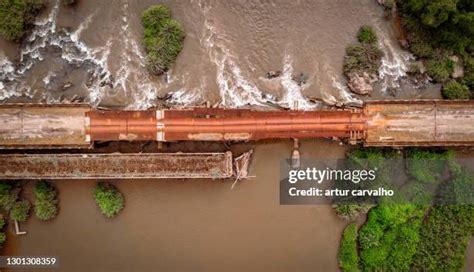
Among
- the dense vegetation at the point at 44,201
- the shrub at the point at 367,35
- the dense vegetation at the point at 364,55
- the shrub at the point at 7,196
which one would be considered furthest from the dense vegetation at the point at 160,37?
the shrub at the point at 367,35

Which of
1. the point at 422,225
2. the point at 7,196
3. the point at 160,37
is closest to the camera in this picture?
the point at 7,196

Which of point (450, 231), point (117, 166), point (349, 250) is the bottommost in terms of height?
point (349, 250)

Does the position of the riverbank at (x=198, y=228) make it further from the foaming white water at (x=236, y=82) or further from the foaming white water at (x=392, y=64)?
the foaming white water at (x=392, y=64)

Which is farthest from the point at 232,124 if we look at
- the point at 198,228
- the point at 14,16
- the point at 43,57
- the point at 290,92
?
the point at 14,16

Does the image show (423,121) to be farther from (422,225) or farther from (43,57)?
(43,57)

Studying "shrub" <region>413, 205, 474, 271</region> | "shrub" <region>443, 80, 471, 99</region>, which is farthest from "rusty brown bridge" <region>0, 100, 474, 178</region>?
"shrub" <region>413, 205, 474, 271</region>

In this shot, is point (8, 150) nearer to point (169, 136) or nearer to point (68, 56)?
point (68, 56)
